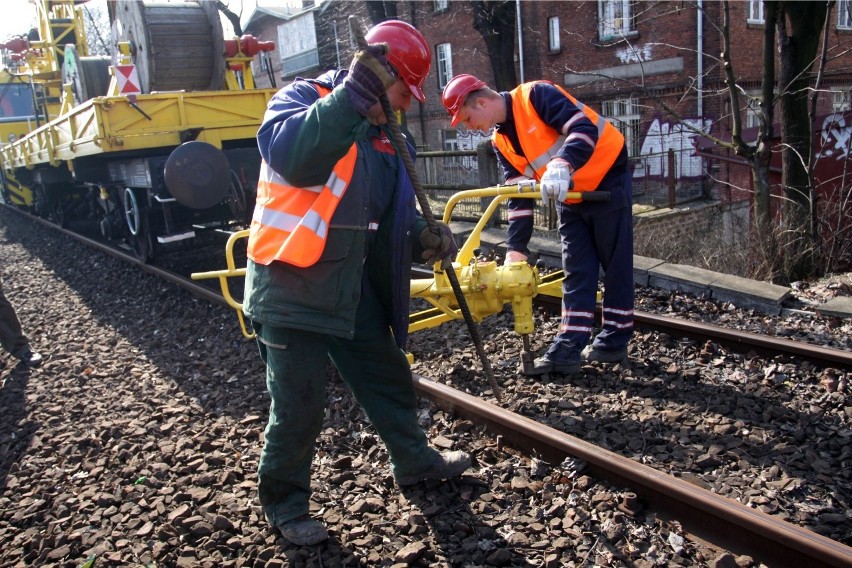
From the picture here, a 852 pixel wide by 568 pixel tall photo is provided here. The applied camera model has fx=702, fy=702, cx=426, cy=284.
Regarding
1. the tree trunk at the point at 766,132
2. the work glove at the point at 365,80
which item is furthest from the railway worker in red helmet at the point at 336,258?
the tree trunk at the point at 766,132

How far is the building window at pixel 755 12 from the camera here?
1789cm

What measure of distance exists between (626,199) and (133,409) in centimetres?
349

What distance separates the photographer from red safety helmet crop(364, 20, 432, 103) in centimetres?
259

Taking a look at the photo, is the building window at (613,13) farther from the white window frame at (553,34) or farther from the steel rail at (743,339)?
the steel rail at (743,339)

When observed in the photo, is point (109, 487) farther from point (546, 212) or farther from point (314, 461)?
point (546, 212)

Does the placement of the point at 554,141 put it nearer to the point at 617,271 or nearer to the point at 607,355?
the point at 617,271

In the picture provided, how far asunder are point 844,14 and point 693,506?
2269 cm

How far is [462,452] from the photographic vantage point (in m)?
3.42

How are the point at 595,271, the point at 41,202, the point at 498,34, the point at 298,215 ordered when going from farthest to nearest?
the point at 498,34 < the point at 41,202 < the point at 595,271 < the point at 298,215

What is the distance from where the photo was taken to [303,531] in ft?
9.58

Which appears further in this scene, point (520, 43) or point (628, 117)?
point (520, 43)

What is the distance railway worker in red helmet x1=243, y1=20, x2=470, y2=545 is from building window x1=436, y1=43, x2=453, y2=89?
22.9 metres

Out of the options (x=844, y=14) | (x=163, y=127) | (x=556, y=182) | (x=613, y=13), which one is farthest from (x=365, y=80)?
(x=844, y=14)

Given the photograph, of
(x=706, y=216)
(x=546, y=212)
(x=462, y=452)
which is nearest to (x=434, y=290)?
(x=462, y=452)
